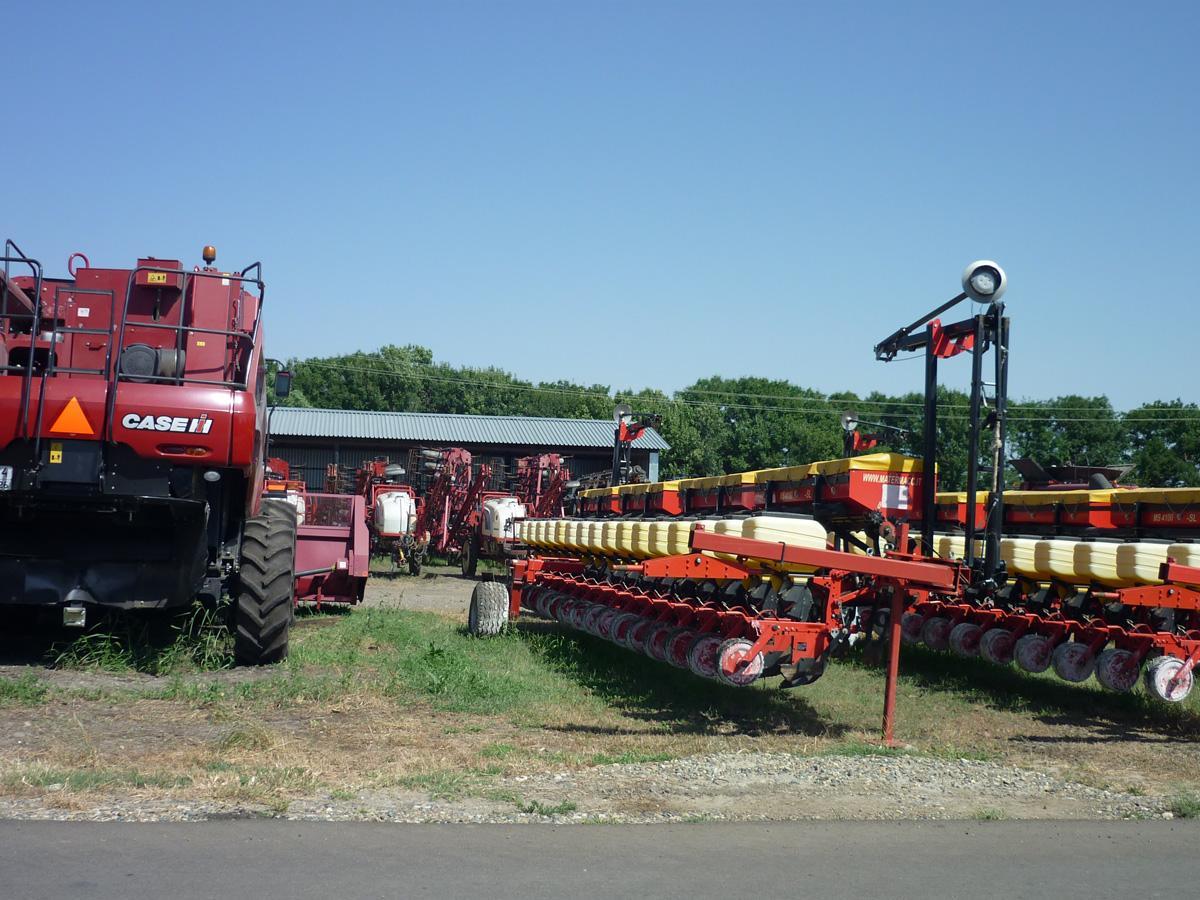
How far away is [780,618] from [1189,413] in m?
59.0

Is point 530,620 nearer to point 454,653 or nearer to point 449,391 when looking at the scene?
point 454,653

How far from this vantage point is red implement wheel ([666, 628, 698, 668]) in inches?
396

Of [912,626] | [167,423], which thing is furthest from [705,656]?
[167,423]

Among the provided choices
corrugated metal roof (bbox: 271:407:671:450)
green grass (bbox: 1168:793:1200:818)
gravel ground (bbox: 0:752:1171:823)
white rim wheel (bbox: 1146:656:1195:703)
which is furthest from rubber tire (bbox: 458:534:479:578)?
green grass (bbox: 1168:793:1200:818)

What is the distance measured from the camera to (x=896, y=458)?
1234 cm

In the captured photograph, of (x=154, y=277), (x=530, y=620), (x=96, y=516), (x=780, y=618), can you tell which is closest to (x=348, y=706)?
Answer: (x=96, y=516)

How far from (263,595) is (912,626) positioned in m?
6.90

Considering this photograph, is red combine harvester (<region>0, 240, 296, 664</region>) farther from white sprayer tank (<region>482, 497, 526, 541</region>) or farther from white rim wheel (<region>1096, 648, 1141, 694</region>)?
white sprayer tank (<region>482, 497, 526, 541</region>)

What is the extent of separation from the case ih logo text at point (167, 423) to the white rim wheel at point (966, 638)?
7302 mm

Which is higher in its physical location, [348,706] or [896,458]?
[896,458]

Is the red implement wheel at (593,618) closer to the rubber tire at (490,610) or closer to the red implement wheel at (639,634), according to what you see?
the red implement wheel at (639,634)

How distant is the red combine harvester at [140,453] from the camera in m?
8.82

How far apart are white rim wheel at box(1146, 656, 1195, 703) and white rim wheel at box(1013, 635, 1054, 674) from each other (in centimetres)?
134

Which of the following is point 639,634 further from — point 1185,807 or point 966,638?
point 1185,807
